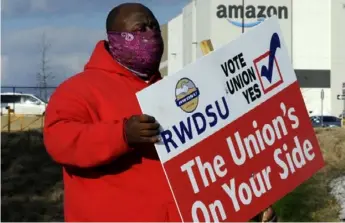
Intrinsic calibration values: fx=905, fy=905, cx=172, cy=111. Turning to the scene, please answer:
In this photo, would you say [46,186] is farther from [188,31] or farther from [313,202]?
[188,31]

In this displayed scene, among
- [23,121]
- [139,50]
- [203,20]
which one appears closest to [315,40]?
[203,20]

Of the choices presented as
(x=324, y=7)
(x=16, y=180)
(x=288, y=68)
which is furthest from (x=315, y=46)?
(x=288, y=68)

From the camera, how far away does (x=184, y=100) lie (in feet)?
9.37

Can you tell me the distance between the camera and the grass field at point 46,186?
12492mm

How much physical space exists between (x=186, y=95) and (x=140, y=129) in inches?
9.3

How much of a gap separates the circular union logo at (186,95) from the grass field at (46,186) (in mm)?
9101

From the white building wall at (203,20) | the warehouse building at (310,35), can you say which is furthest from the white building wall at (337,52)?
the white building wall at (203,20)

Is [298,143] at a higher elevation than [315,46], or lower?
higher

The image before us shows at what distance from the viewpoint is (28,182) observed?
1571 centimetres

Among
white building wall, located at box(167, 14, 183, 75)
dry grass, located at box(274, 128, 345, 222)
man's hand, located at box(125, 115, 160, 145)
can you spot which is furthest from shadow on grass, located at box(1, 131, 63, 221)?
white building wall, located at box(167, 14, 183, 75)

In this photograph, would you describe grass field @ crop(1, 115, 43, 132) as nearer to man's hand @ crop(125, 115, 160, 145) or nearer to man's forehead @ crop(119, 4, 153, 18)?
man's forehead @ crop(119, 4, 153, 18)

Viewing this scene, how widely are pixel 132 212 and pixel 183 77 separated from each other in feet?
1.53

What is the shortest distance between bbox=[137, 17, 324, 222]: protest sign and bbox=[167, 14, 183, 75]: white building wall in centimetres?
7034

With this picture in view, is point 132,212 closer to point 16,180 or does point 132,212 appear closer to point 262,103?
point 262,103
